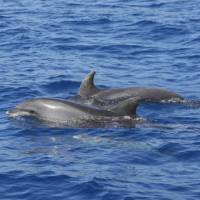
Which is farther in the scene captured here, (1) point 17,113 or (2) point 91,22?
(2) point 91,22

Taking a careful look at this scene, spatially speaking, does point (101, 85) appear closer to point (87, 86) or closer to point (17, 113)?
point (87, 86)

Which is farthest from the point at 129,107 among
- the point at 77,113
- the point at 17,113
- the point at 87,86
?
the point at 87,86

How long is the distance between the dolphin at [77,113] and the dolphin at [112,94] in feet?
7.53

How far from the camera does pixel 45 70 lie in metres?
26.0

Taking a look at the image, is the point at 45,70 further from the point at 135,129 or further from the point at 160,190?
the point at 160,190

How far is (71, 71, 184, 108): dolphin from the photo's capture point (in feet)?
73.5

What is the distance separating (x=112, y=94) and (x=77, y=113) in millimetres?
3366

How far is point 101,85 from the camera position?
80.2 feet

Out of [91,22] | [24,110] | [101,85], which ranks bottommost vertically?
[101,85]

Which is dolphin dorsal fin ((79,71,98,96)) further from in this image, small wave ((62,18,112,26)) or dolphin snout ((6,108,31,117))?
small wave ((62,18,112,26))

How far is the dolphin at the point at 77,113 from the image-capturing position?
19.3 m

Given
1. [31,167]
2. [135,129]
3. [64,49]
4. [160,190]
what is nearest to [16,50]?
[64,49]

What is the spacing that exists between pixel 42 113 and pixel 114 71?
607 cm

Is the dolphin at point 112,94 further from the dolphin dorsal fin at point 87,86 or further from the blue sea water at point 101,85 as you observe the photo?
the blue sea water at point 101,85
